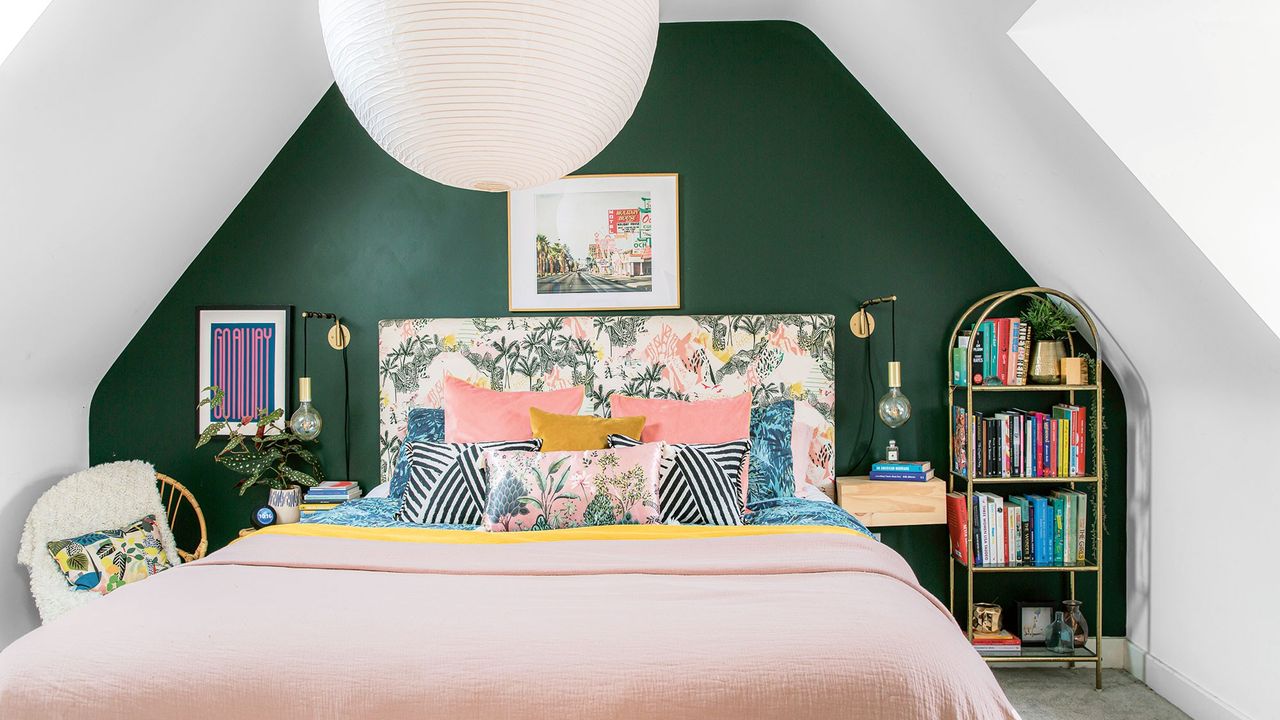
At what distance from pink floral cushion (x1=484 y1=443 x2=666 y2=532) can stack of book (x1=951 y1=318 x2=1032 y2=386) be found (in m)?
1.58

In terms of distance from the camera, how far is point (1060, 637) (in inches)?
128

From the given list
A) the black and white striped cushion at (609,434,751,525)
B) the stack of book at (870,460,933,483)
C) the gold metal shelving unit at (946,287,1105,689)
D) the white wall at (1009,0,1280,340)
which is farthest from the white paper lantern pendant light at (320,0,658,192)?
the stack of book at (870,460,933,483)

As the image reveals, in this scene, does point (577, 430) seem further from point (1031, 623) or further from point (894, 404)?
point (1031, 623)

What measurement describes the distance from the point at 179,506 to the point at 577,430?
213 centimetres

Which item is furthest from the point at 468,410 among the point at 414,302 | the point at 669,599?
the point at 669,599

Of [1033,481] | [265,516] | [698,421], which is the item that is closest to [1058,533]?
[1033,481]

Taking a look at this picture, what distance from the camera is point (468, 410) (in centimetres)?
318

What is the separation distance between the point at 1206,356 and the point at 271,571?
121 inches

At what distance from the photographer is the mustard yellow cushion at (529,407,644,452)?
2.87 meters

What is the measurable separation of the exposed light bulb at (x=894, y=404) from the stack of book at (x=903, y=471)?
0.57ft

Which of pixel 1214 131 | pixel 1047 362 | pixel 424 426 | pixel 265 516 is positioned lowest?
pixel 265 516

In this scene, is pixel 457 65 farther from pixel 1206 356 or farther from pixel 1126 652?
pixel 1126 652

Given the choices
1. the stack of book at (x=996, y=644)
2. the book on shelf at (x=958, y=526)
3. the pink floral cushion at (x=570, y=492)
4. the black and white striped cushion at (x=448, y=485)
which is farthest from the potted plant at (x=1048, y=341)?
the black and white striped cushion at (x=448, y=485)

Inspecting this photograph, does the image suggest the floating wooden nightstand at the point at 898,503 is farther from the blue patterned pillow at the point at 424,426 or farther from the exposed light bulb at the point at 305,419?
the exposed light bulb at the point at 305,419
